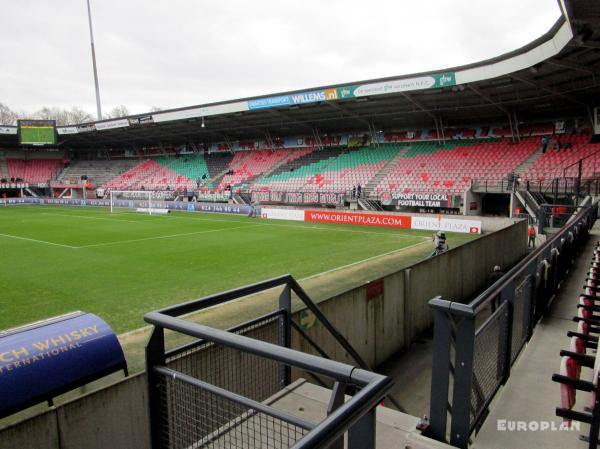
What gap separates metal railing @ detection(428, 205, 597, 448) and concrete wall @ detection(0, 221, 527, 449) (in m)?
2.90

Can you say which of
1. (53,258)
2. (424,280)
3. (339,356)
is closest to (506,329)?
(339,356)

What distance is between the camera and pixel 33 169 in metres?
66.4

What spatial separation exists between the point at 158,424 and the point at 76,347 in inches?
129

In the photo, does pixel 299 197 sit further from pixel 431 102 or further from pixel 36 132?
pixel 36 132

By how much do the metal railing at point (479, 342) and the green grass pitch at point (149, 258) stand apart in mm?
7882

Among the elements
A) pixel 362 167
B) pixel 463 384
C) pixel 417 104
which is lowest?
pixel 463 384

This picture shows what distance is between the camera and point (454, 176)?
115 feet

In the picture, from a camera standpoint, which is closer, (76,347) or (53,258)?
(76,347)

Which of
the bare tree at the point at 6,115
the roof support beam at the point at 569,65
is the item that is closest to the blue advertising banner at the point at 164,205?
the roof support beam at the point at 569,65

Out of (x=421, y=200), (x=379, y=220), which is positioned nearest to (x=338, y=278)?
(x=379, y=220)

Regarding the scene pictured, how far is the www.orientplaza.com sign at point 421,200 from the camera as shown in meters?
31.6

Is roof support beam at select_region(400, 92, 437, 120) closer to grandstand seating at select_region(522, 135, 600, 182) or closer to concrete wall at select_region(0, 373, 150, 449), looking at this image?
grandstand seating at select_region(522, 135, 600, 182)

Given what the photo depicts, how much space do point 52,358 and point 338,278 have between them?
10.2 metres

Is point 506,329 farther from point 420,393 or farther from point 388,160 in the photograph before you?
point 388,160
